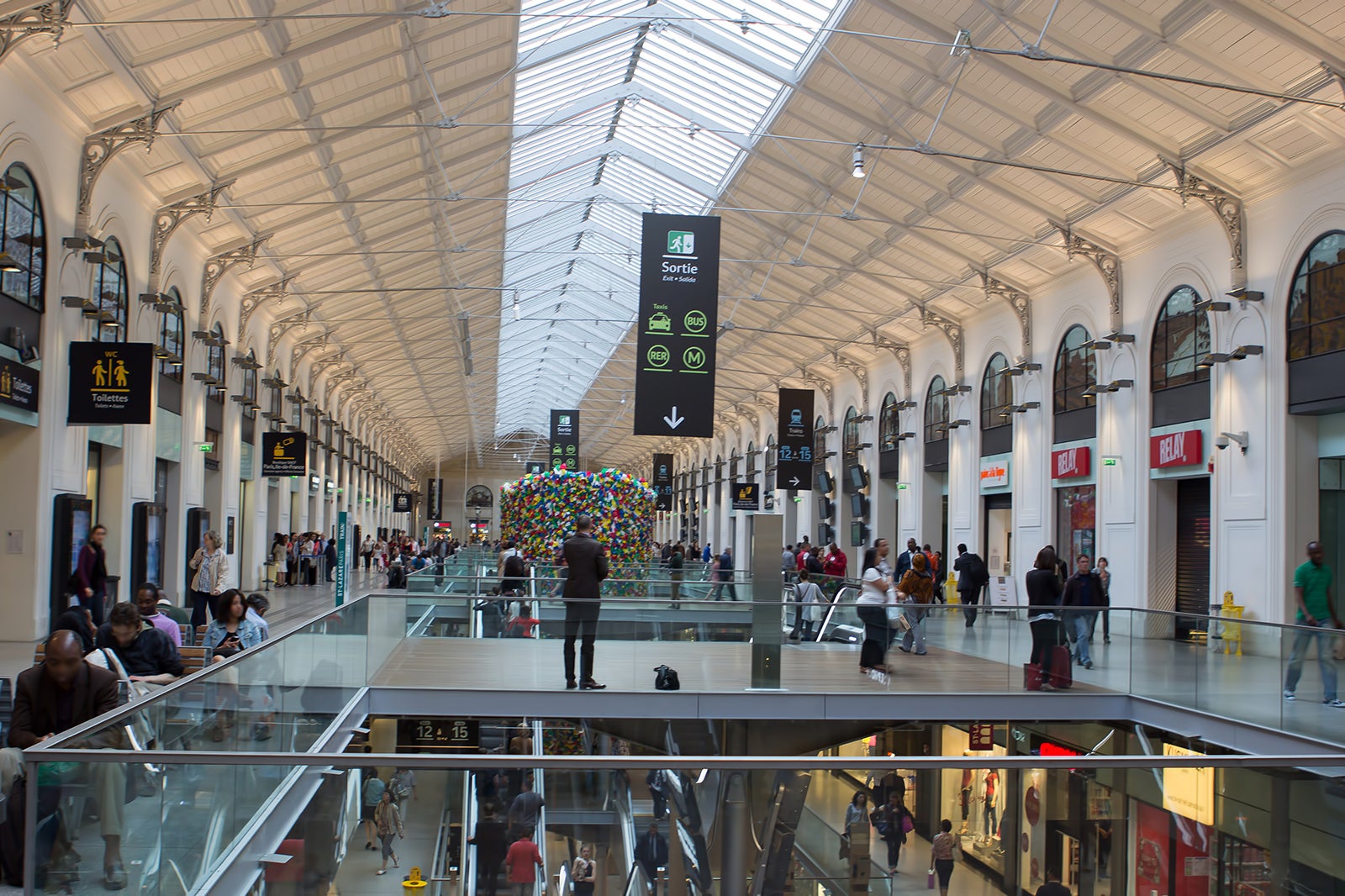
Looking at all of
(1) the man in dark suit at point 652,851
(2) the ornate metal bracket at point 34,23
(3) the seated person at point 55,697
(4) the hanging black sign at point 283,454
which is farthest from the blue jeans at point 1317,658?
(4) the hanging black sign at point 283,454

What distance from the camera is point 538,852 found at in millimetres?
4191

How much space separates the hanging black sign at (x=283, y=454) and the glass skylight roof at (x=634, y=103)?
8.06 m

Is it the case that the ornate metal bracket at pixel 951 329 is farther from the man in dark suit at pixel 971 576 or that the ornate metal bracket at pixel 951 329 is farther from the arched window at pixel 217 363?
the arched window at pixel 217 363

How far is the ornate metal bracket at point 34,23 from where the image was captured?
13.9 m

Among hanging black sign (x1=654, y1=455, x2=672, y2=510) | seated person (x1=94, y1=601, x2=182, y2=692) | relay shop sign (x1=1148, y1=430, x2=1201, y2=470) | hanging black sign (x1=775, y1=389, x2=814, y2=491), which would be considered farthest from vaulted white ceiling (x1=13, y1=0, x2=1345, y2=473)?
hanging black sign (x1=654, y1=455, x2=672, y2=510)

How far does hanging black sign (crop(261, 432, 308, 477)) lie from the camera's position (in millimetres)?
29750

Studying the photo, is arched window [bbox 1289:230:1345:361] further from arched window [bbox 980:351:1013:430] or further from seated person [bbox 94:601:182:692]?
seated person [bbox 94:601:182:692]

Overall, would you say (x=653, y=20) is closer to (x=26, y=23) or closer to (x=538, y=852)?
(x=26, y=23)

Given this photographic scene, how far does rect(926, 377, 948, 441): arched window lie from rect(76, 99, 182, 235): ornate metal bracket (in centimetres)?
2087

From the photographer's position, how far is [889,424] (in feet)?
122

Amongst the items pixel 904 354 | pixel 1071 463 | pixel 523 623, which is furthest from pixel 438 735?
pixel 904 354

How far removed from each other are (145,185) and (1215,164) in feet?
58.1

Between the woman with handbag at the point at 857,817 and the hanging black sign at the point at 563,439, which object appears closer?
the woman with handbag at the point at 857,817

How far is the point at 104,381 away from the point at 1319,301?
17340mm
